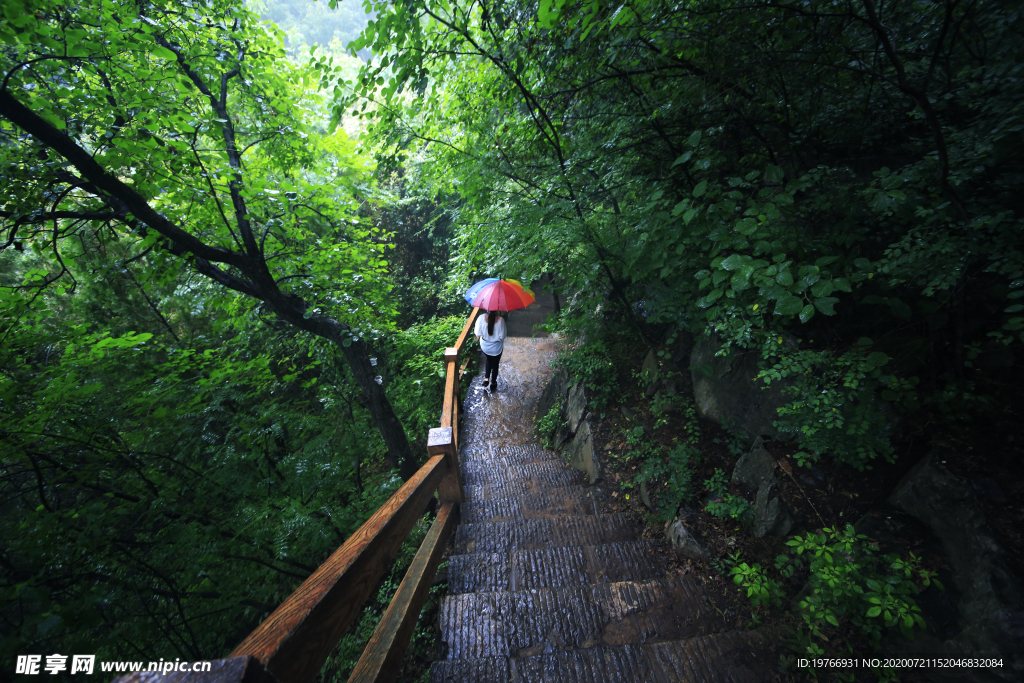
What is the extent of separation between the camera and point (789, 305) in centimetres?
197

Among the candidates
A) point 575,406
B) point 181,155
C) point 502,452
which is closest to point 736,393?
point 575,406

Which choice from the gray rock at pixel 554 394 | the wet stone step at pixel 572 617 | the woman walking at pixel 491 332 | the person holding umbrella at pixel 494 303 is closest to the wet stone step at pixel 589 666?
the wet stone step at pixel 572 617

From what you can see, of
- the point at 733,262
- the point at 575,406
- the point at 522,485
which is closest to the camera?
the point at 733,262

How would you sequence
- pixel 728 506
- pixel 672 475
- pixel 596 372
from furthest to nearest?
pixel 596 372, pixel 672 475, pixel 728 506

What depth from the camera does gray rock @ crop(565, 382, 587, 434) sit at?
5.25 m

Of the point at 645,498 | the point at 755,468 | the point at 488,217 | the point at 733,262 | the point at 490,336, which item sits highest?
the point at 488,217

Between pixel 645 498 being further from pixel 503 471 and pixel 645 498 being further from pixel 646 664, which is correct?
pixel 503 471

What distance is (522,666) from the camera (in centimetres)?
→ 222

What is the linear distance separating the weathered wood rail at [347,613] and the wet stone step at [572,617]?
436 mm

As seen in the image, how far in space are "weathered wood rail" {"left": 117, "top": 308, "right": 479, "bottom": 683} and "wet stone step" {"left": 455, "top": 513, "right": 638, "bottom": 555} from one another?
648mm

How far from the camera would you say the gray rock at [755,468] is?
10.1 ft

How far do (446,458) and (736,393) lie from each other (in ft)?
9.42

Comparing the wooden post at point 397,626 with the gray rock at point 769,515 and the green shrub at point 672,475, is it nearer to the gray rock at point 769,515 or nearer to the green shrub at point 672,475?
the green shrub at point 672,475

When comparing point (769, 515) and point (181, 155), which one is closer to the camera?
point (769, 515)
